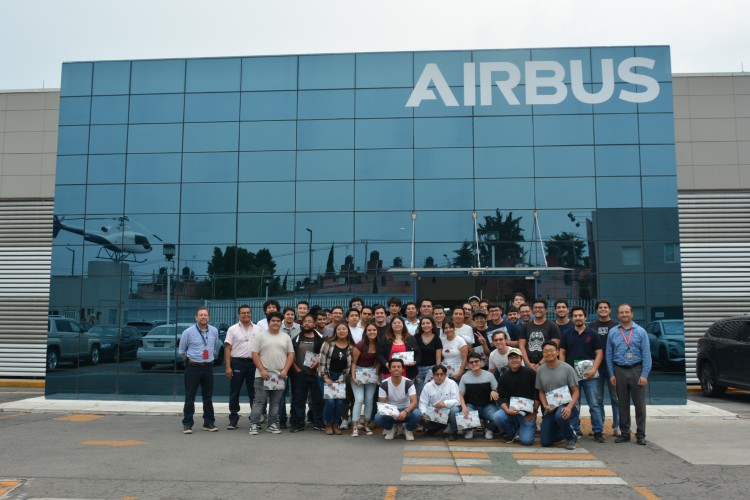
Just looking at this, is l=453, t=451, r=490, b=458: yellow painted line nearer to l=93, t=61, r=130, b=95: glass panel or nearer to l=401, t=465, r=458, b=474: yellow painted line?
l=401, t=465, r=458, b=474: yellow painted line

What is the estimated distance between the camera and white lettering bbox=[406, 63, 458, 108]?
15.2 meters

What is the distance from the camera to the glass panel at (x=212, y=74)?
15.6m

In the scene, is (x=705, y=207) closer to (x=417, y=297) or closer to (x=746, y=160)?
(x=746, y=160)

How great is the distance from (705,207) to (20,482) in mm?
16055

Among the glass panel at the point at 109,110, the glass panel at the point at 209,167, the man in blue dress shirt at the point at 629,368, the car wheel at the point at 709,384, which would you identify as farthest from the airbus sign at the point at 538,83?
the man in blue dress shirt at the point at 629,368

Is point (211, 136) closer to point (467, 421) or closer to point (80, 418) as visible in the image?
point (80, 418)

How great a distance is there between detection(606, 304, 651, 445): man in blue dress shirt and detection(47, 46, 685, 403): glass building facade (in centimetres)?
497

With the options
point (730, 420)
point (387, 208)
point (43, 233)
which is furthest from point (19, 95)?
point (730, 420)

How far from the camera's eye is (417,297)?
1483 centimetres

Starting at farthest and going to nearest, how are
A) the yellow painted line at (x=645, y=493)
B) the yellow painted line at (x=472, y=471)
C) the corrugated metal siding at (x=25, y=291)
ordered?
the corrugated metal siding at (x=25, y=291) → the yellow painted line at (x=472, y=471) → the yellow painted line at (x=645, y=493)

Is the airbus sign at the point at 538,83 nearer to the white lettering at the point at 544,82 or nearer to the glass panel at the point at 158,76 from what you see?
the white lettering at the point at 544,82

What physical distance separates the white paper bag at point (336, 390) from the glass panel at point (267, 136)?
7209mm

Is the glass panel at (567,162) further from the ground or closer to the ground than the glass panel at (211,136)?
closer to the ground

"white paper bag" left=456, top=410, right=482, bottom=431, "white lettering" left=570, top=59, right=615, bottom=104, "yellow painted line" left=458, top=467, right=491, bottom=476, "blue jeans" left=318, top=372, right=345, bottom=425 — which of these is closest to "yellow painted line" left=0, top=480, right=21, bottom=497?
"blue jeans" left=318, top=372, right=345, bottom=425
